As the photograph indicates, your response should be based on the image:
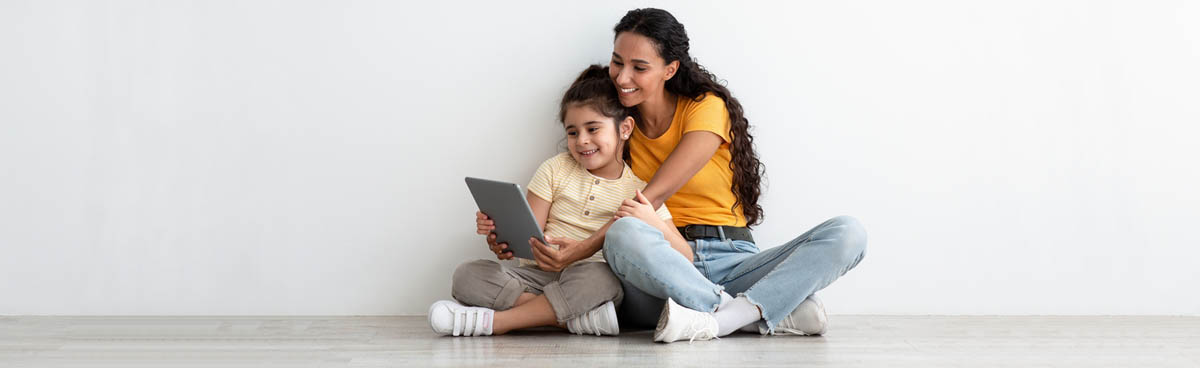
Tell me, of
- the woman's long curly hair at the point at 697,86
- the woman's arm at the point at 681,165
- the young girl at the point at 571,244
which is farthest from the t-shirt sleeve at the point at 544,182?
the woman's long curly hair at the point at 697,86

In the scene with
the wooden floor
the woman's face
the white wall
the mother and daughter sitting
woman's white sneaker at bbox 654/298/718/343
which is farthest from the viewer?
the white wall

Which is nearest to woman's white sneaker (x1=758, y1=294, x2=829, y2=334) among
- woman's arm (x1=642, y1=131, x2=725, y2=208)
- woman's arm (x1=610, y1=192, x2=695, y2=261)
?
woman's arm (x1=610, y1=192, x2=695, y2=261)

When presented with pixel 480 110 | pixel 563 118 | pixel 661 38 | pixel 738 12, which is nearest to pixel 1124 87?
pixel 738 12

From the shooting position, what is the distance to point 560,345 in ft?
5.69

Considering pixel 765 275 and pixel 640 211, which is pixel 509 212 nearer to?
pixel 640 211

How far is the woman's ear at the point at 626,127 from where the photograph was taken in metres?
2.08

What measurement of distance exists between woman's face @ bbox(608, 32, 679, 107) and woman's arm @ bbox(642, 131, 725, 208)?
132mm

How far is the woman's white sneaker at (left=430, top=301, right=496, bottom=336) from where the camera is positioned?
1844 mm

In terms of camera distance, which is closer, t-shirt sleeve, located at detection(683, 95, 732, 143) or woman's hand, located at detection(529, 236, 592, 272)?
woman's hand, located at detection(529, 236, 592, 272)

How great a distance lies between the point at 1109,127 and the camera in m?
2.26

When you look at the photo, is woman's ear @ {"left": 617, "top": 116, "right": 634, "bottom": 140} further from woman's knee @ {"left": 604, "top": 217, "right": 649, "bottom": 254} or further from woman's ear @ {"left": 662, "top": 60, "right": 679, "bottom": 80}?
woman's knee @ {"left": 604, "top": 217, "right": 649, "bottom": 254}

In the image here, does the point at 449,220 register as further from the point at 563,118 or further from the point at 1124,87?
the point at 1124,87

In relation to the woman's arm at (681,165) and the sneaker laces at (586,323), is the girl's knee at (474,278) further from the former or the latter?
the woman's arm at (681,165)

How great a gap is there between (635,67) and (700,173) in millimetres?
263
